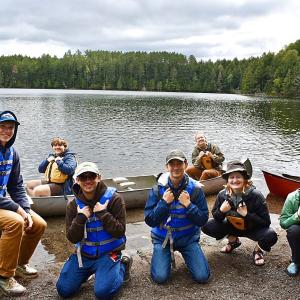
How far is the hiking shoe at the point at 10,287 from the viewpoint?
16.3 feet

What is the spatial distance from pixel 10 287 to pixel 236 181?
3.43 metres

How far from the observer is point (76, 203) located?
16.9 feet

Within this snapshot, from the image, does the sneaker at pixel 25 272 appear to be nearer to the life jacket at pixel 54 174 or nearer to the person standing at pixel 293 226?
the person standing at pixel 293 226

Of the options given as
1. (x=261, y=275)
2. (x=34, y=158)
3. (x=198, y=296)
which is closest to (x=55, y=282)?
(x=198, y=296)

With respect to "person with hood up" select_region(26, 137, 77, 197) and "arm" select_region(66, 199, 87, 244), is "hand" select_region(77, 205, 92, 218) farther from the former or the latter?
"person with hood up" select_region(26, 137, 77, 197)

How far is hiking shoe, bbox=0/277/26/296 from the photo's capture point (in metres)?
4.97

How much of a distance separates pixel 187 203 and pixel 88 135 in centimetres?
2577

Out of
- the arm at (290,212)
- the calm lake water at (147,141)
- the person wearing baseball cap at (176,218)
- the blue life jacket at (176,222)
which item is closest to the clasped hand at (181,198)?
the person wearing baseball cap at (176,218)

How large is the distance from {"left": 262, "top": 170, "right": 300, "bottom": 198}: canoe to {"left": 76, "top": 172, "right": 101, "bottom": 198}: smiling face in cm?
847

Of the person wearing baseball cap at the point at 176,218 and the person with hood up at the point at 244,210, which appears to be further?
the person with hood up at the point at 244,210

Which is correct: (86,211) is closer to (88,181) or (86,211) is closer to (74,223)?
(74,223)

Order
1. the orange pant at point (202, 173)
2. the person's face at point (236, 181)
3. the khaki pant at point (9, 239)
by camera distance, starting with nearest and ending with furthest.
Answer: the khaki pant at point (9, 239) < the person's face at point (236, 181) < the orange pant at point (202, 173)

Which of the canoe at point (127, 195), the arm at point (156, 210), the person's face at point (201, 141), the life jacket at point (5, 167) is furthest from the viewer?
the person's face at point (201, 141)

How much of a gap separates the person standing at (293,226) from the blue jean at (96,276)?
7.93ft
